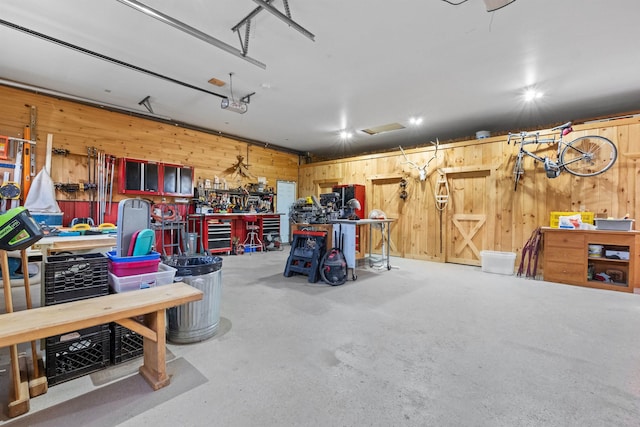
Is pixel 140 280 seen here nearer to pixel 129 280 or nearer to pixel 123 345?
pixel 129 280

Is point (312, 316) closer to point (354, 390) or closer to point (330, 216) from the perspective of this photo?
point (354, 390)

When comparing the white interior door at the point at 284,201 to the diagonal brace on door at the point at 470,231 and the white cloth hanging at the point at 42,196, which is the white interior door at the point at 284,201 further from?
the white cloth hanging at the point at 42,196

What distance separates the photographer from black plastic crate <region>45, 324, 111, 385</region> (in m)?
1.71

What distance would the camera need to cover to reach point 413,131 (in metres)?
6.80

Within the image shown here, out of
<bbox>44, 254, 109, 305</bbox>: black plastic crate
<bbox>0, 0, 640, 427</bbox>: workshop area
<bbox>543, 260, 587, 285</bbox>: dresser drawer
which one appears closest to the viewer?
<bbox>0, 0, 640, 427</bbox>: workshop area

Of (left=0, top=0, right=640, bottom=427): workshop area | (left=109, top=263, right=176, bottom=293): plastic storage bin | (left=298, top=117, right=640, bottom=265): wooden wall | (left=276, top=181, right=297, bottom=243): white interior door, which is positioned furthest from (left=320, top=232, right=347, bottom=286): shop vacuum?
(left=276, top=181, right=297, bottom=243): white interior door

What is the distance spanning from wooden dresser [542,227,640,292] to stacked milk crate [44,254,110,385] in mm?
5903

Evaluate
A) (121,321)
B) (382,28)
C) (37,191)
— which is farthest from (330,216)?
(37,191)

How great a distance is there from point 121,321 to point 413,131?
6874 millimetres

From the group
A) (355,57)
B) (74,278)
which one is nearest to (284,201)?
(355,57)

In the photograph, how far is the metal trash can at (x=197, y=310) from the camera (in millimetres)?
2248

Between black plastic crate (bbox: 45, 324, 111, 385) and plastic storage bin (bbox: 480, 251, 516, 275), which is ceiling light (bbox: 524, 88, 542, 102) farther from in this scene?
black plastic crate (bbox: 45, 324, 111, 385)

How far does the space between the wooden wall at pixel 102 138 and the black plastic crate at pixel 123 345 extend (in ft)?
14.9

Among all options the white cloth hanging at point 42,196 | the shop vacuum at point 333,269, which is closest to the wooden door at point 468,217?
the shop vacuum at point 333,269
